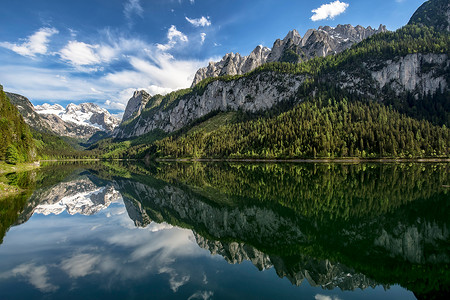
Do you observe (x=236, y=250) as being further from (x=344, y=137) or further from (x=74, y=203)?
(x=344, y=137)

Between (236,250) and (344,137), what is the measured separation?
485ft

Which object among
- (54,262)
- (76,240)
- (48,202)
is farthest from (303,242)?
(48,202)

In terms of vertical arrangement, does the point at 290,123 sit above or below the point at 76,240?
above

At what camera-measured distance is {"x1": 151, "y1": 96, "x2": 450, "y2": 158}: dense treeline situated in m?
131

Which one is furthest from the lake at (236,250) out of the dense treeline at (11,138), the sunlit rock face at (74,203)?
the dense treeline at (11,138)

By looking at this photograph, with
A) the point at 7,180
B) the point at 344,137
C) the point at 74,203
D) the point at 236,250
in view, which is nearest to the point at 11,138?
the point at 7,180

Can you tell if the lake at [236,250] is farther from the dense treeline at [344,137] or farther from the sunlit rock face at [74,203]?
the dense treeline at [344,137]

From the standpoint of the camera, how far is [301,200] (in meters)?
34.3

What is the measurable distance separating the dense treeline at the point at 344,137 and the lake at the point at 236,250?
108940 mm

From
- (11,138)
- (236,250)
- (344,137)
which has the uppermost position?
(11,138)

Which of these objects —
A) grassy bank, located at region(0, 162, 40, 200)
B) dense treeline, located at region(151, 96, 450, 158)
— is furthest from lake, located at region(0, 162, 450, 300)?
dense treeline, located at region(151, 96, 450, 158)

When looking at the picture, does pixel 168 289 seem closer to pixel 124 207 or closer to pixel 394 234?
pixel 394 234

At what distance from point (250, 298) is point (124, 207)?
97.7ft

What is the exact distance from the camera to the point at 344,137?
145875 mm
